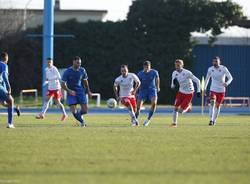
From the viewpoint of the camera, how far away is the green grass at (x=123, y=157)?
11.3 m

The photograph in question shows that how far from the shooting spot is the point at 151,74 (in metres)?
26.0

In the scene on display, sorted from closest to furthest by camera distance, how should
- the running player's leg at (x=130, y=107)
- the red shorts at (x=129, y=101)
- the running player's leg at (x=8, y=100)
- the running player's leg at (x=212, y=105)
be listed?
the running player's leg at (x=8, y=100)
the running player's leg at (x=130, y=107)
the running player's leg at (x=212, y=105)
the red shorts at (x=129, y=101)

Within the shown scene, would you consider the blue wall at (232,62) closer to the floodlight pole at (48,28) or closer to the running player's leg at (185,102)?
the floodlight pole at (48,28)

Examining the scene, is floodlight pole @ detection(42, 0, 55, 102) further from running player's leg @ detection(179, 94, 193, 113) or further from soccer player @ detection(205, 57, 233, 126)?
running player's leg @ detection(179, 94, 193, 113)

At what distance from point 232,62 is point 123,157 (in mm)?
42841

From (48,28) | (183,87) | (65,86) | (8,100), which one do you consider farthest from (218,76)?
(48,28)

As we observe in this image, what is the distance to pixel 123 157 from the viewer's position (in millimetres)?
13812

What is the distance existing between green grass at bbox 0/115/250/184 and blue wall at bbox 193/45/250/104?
35.4 m

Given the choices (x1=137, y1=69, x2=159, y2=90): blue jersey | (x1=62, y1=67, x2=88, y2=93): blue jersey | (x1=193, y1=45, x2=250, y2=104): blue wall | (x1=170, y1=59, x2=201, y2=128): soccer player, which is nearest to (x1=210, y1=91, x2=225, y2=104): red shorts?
(x1=170, y1=59, x2=201, y2=128): soccer player

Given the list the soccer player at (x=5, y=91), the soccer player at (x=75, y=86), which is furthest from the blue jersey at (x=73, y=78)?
the soccer player at (x=5, y=91)

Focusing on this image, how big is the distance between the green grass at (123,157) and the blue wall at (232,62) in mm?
35379

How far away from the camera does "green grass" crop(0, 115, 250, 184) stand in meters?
11.3

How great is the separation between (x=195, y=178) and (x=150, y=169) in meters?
1.10

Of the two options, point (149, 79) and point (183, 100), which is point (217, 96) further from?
point (149, 79)
